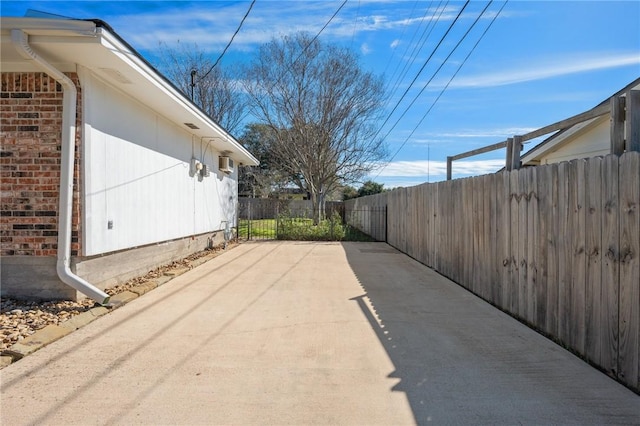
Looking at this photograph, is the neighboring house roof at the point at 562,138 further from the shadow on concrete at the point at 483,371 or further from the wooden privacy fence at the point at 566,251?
the shadow on concrete at the point at 483,371

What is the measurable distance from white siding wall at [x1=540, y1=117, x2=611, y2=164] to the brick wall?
8.27 meters

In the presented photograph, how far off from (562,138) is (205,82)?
2091 centimetres

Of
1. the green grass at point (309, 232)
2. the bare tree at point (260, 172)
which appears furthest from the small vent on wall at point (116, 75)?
the bare tree at point (260, 172)

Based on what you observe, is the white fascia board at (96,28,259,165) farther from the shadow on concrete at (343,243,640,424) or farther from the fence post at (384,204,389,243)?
the fence post at (384,204,389,243)

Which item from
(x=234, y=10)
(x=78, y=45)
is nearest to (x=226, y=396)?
(x=78, y=45)

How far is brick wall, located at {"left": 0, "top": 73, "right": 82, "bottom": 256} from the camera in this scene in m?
5.10

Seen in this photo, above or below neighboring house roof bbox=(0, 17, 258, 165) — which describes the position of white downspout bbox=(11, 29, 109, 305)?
below

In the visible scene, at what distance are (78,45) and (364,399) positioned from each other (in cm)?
456

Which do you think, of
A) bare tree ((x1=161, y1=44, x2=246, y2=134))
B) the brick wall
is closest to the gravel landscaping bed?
the brick wall

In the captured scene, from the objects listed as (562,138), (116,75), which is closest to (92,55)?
(116,75)

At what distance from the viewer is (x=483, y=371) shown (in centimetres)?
322

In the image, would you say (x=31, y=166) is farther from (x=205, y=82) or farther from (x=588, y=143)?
(x=205, y=82)

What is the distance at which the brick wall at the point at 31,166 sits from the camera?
510cm

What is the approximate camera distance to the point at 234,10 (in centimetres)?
757
